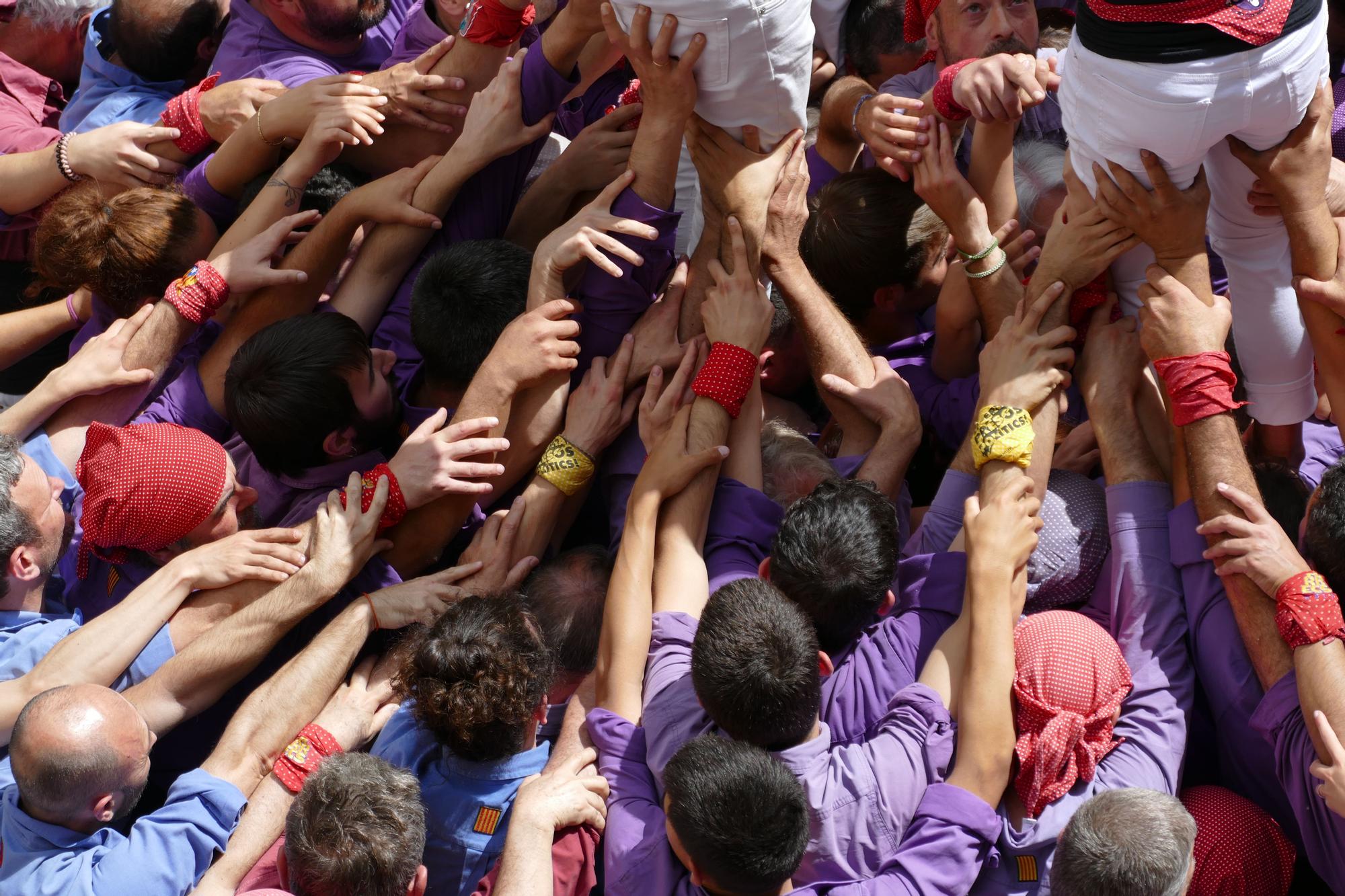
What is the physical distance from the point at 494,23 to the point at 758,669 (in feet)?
7.50

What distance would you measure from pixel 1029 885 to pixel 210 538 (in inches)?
89.1

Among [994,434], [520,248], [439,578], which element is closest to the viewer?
[994,434]

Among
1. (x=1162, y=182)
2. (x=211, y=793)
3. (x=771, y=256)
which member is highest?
(x=1162, y=182)

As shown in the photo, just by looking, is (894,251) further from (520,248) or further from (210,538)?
(210,538)

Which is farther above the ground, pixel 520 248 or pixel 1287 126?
pixel 1287 126

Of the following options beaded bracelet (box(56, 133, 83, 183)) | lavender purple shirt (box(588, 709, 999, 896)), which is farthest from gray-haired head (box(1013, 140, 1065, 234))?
beaded bracelet (box(56, 133, 83, 183))

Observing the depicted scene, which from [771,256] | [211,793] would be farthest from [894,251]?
[211,793]

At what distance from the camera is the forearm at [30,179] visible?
13.9ft

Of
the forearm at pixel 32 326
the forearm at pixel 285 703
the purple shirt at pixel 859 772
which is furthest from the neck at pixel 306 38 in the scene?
the purple shirt at pixel 859 772

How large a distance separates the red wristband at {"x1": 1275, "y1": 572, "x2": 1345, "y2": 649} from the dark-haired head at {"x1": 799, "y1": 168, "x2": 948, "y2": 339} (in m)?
1.55

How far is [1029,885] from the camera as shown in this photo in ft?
8.13

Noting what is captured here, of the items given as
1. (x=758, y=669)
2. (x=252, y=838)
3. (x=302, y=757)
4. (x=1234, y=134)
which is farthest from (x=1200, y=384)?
(x=252, y=838)

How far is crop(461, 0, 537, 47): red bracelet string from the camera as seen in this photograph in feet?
11.9

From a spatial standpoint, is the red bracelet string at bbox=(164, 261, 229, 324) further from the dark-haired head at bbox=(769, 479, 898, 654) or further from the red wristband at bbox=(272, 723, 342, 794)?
the dark-haired head at bbox=(769, 479, 898, 654)
